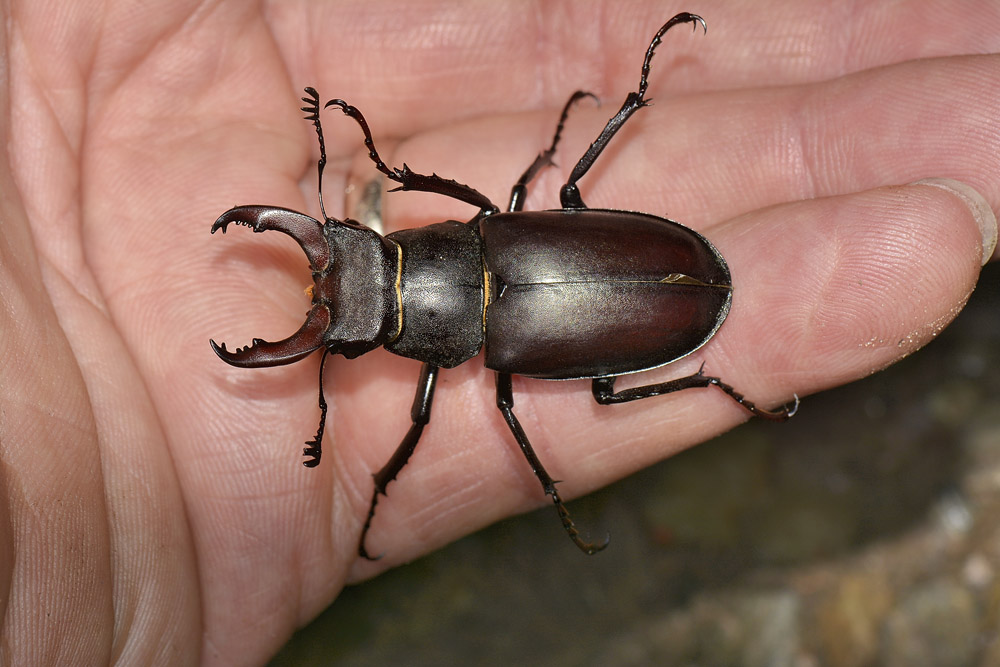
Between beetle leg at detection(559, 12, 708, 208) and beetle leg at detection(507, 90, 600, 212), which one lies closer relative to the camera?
beetle leg at detection(559, 12, 708, 208)

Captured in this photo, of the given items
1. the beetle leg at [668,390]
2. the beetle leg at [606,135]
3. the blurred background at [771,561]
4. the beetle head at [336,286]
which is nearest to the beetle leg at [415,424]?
the beetle head at [336,286]

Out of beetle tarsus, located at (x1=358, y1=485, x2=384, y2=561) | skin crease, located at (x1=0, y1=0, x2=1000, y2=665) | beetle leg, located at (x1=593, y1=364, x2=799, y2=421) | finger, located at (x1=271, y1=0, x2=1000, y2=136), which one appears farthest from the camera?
finger, located at (x1=271, y1=0, x2=1000, y2=136)

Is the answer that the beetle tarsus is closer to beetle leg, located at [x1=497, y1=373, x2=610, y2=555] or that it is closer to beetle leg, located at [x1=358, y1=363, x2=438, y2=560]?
beetle leg, located at [x1=358, y1=363, x2=438, y2=560]

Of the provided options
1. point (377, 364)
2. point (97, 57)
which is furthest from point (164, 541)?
point (97, 57)

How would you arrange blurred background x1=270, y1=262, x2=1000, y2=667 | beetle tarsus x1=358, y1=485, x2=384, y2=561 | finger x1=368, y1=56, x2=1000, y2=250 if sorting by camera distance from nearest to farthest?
finger x1=368, y1=56, x2=1000, y2=250 < beetle tarsus x1=358, y1=485, x2=384, y2=561 < blurred background x1=270, y1=262, x2=1000, y2=667

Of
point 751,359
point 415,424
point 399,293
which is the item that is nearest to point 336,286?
point 399,293

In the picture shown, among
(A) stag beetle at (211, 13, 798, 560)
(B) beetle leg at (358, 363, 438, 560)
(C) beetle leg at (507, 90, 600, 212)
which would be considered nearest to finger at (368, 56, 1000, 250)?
(C) beetle leg at (507, 90, 600, 212)
